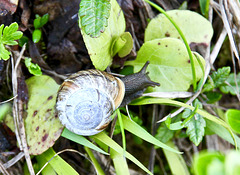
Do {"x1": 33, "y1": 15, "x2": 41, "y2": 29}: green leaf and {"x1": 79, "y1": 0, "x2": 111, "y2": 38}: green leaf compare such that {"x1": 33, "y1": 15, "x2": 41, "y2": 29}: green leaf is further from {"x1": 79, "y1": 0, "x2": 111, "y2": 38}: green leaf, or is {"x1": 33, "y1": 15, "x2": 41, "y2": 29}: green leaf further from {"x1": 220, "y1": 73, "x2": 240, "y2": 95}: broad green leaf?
{"x1": 220, "y1": 73, "x2": 240, "y2": 95}: broad green leaf

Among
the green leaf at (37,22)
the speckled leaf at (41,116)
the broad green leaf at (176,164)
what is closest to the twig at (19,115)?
the speckled leaf at (41,116)

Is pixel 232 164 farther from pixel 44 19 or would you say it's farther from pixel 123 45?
pixel 44 19

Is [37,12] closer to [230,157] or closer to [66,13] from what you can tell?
[66,13]

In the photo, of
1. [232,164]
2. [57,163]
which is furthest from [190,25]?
[232,164]

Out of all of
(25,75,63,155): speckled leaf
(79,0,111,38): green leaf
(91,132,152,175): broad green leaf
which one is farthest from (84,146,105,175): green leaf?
(79,0,111,38): green leaf

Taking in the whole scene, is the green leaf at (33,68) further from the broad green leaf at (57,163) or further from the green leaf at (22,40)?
the broad green leaf at (57,163)
